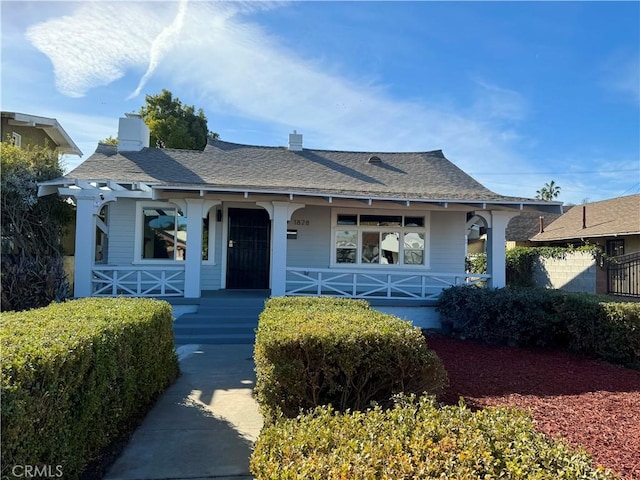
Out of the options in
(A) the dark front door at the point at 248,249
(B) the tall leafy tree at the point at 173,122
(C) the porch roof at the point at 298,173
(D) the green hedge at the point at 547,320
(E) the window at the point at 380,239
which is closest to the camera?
(D) the green hedge at the point at 547,320

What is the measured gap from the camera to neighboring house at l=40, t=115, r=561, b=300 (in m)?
10.4

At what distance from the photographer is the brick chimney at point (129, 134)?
1391cm

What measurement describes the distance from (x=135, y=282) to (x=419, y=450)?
994cm

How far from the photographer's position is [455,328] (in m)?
9.85

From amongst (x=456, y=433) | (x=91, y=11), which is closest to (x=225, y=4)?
(x=91, y=11)

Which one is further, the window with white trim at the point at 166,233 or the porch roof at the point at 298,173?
the window with white trim at the point at 166,233

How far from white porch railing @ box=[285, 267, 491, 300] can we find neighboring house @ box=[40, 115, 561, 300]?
0.17 ft

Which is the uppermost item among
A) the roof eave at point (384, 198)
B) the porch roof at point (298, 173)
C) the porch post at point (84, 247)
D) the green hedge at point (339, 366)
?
the porch roof at point (298, 173)

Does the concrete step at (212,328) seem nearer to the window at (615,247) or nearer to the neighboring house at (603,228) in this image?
the neighboring house at (603,228)

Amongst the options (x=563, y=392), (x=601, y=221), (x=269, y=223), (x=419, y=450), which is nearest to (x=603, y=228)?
(x=601, y=221)

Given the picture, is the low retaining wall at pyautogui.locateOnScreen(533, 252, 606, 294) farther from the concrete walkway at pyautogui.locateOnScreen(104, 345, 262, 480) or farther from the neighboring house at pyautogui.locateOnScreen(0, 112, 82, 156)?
the neighboring house at pyautogui.locateOnScreen(0, 112, 82, 156)

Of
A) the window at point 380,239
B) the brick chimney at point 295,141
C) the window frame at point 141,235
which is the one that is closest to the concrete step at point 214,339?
the window frame at point 141,235

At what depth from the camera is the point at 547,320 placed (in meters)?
8.45

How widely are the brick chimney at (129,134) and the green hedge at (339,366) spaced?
39.8ft
